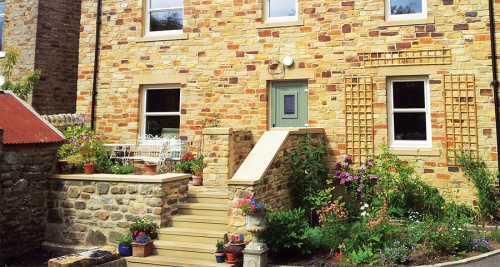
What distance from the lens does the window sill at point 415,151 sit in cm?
899

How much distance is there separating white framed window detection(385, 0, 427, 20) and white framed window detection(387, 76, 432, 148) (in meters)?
1.48

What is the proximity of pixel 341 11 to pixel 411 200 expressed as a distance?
4698 mm

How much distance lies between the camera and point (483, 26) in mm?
→ 8984

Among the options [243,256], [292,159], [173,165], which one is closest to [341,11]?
[292,159]

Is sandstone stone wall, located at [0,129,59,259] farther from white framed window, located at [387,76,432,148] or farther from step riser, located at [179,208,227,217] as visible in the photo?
white framed window, located at [387,76,432,148]

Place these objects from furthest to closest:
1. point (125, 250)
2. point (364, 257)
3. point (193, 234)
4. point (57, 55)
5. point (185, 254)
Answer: point (57, 55)
point (193, 234)
point (125, 250)
point (185, 254)
point (364, 257)

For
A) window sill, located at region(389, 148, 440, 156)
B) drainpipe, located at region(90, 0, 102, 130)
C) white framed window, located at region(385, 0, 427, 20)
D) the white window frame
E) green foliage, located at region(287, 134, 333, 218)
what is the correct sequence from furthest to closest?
drainpipe, located at region(90, 0, 102, 130) → the white window frame → white framed window, located at region(385, 0, 427, 20) → window sill, located at region(389, 148, 440, 156) → green foliage, located at region(287, 134, 333, 218)

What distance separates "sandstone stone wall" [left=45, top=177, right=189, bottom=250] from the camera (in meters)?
7.62

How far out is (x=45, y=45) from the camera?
13117 millimetres

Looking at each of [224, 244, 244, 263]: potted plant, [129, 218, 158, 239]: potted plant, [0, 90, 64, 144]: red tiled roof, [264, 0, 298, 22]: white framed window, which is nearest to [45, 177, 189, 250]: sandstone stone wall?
[129, 218, 158, 239]: potted plant

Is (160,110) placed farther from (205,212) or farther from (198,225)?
(198,225)

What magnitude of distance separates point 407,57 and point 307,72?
7.52 feet

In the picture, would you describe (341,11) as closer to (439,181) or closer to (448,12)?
(448,12)

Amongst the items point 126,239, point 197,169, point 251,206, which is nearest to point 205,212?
point 126,239
